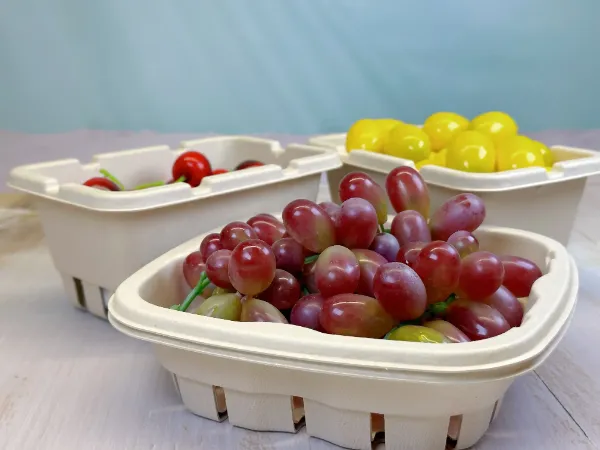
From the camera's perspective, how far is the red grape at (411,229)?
55 centimetres

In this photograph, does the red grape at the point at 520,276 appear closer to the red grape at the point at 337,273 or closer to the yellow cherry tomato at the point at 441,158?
the red grape at the point at 337,273

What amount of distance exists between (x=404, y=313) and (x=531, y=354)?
92mm

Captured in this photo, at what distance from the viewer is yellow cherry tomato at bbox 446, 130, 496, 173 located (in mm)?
788

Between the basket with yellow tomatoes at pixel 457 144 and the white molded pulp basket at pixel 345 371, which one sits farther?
the basket with yellow tomatoes at pixel 457 144

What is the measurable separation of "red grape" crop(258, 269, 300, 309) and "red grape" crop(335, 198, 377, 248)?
0.06 meters

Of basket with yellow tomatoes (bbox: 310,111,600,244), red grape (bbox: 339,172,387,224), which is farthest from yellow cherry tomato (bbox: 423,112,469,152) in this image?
red grape (bbox: 339,172,387,224)

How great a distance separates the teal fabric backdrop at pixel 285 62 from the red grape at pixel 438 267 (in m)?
0.96

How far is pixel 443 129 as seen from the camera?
935 millimetres

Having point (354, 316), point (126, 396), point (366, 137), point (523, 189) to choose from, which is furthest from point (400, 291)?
point (366, 137)

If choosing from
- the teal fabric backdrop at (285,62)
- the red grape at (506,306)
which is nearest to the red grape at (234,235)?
the red grape at (506,306)

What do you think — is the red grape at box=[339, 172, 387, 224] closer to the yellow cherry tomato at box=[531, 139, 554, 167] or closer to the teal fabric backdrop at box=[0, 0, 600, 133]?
the yellow cherry tomato at box=[531, 139, 554, 167]

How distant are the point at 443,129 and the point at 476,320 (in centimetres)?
52

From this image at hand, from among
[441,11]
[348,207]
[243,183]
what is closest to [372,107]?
[441,11]

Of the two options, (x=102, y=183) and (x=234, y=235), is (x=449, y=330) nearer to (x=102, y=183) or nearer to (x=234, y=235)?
(x=234, y=235)
